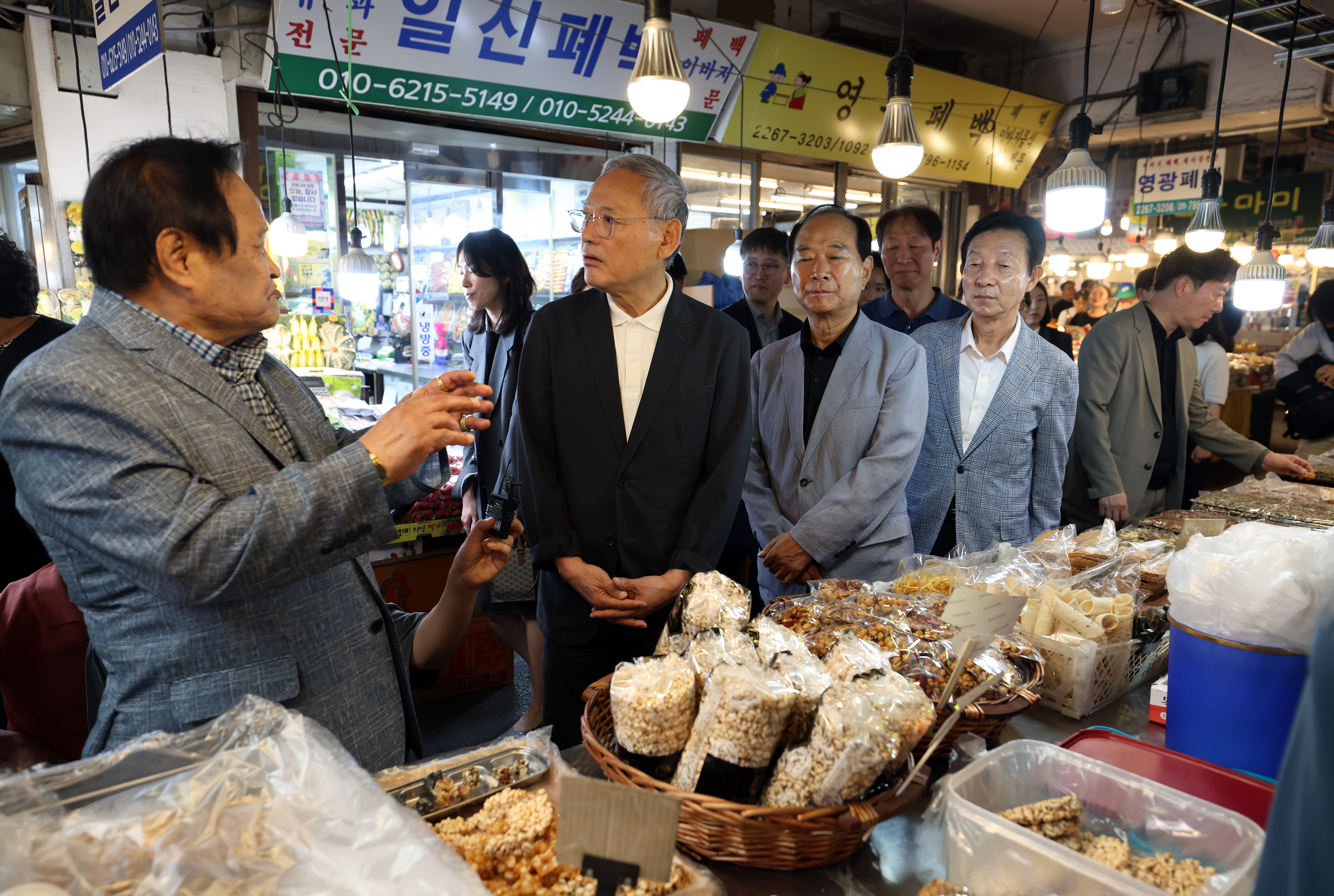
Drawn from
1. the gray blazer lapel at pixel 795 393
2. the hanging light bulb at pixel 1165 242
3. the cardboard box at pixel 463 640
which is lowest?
the cardboard box at pixel 463 640

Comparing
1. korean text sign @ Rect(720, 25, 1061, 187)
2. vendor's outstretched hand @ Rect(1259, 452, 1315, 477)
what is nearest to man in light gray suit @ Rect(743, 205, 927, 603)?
vendor's outstretched hand @ Rect(1259, 452, 1315, 477)

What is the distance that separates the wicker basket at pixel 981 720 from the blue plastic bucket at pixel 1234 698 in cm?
21

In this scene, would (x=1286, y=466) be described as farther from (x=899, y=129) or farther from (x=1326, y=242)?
(x=899, y=129)

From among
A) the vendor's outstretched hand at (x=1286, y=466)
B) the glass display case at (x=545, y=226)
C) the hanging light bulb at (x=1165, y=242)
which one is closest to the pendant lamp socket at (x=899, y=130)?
the vendor's outstretched hand at (x=1286, y=466)

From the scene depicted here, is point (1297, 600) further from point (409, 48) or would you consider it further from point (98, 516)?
point (409, 48)

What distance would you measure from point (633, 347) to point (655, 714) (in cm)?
122

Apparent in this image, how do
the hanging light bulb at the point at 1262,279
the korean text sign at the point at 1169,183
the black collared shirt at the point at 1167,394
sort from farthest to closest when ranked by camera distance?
the korean text sign at the point at 1169,183 → the hanging light bulb at the point at 1262,279 → the black collared shirt at the point at 1167,394

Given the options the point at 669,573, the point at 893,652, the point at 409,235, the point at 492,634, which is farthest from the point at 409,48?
the point at 893,652

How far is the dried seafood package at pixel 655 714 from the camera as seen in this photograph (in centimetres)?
96

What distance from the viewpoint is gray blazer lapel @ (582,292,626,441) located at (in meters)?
1.96

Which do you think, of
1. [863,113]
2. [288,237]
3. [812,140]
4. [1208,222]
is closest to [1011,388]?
[1208,222]

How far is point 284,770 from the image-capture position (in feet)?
2.64

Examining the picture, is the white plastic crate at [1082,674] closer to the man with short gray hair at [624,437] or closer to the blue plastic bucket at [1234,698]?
the blue plastic bucket at [1234,698]

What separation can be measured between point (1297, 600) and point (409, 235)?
5.74 meters
